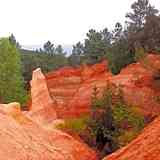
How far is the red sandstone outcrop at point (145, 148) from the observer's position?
7078 millimetres

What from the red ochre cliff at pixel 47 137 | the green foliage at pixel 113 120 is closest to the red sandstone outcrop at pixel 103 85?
the red ochre cliff at pixel 47 137

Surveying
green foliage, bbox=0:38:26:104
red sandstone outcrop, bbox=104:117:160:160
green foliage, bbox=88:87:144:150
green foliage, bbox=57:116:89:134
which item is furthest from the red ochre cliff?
green foliage, bbox=0:38:26:104

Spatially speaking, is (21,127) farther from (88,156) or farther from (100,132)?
(100,132)

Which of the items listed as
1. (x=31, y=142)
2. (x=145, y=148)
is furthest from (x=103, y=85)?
(x=145, y=148)

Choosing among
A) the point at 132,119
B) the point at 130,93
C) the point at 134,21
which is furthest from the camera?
the point at 134,21

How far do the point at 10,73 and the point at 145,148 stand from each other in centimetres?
2698

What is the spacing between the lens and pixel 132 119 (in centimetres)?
1185

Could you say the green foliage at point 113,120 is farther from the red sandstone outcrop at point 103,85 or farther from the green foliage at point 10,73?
the green foliage at point 10,73

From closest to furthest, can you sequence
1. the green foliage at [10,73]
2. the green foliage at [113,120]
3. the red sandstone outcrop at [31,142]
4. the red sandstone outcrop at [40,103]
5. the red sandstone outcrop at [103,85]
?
the red sandstone outcrop at [31,142] → the green foliage at [113,120] → the red sandstone outcrop at [40,103] → the red sandstone outcrop at [103,85] → the green foliage at [10,73]

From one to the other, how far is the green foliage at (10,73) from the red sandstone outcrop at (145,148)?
81.0ft

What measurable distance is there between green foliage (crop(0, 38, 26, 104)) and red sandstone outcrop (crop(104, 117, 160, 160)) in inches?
972

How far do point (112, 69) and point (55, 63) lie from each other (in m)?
17.2

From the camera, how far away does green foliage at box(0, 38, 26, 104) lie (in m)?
32.8

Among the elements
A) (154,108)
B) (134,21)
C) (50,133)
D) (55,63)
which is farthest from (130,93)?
(55,63)
